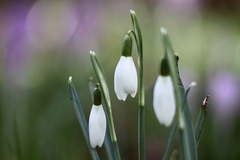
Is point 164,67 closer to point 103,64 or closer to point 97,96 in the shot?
point 97,96

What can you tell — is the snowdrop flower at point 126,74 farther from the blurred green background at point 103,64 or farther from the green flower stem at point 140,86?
the blurred green background at point 103,64

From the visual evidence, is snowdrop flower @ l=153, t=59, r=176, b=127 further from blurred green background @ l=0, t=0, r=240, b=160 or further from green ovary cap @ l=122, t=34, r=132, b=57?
blurred green background @ l=0, t=0, r=240, b=160

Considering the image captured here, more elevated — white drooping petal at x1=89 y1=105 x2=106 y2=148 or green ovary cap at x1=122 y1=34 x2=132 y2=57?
green ovary cap at x1=122 y1=34 x2=132 y2=57

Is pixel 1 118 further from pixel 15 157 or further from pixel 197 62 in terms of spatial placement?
pixel 197 62

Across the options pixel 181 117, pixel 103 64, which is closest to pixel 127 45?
pixel 181 117

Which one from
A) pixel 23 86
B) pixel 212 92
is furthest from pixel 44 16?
pixel 212 92

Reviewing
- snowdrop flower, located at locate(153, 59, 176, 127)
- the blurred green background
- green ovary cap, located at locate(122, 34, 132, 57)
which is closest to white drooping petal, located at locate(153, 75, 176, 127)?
snowdrop flower, located at locate(153, 59, 176, 127)

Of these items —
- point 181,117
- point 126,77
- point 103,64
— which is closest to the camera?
point 181,117

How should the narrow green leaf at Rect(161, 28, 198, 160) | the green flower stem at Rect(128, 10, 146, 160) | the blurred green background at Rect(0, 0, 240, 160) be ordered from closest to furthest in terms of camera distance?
the narrow green leaf at Rect(161, 28, 198, 160), the green flower stem at Rect(128, 10, 146, 160), the blurred green background at Rect(0, 0, 240, 160)

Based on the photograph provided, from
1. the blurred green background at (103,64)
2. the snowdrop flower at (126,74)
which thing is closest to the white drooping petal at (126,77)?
the snowdrop flower at (126,74)
